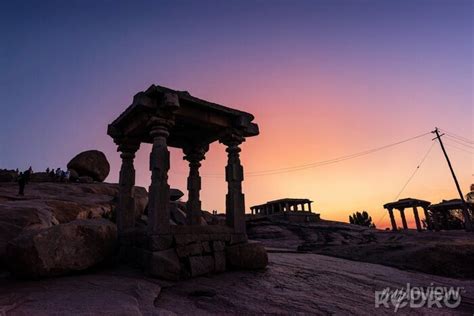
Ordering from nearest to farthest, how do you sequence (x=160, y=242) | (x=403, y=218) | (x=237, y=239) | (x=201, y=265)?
(x=160, y=242), (x=201, y=265), (x=237, y=239), (x=403, y=218)

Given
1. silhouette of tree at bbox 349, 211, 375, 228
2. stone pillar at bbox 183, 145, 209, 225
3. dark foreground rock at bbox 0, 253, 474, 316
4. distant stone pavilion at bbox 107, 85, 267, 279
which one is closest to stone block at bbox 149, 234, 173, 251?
distant stone pavilion at bbox 107, 85, 267, 279

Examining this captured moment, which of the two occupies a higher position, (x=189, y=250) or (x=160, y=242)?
(x=160, y=242)

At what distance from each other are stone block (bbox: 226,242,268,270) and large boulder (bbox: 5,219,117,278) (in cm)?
293

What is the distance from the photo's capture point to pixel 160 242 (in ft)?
20.0

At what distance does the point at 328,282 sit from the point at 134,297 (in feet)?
14.1

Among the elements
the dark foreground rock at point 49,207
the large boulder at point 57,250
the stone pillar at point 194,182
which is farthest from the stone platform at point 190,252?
the dark foreground rock at point 49,207

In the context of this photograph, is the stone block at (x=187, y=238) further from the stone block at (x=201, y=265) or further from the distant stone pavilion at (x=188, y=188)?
the stone block at (x=201, y=265)

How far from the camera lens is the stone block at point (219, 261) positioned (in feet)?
22.2

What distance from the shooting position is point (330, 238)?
22.0m

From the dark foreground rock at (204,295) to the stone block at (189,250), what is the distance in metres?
0.62

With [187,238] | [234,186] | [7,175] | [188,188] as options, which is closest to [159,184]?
[187,238]

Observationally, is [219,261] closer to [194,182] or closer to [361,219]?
[194,182]

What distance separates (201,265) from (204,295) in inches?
66.5

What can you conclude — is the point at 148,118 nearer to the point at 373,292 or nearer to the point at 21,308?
the point at 21,308
